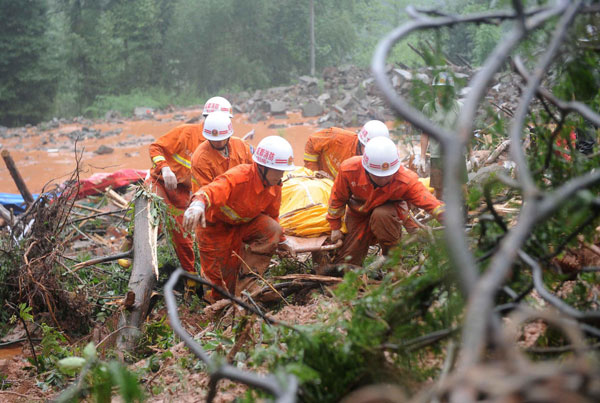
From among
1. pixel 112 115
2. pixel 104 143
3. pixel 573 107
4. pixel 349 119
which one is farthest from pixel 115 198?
pixel 112 115

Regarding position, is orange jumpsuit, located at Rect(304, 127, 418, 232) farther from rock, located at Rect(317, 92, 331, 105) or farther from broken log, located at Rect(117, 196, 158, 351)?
rock, located at Rect(317, 92, 331, 105)

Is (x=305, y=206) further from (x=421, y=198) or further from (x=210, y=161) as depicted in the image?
(x=421, y=198)

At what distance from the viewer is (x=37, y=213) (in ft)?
17.7

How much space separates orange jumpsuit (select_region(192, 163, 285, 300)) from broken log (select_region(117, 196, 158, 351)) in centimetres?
53

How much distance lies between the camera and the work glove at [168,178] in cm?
626

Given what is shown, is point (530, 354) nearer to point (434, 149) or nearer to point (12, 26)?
point (434, 149)

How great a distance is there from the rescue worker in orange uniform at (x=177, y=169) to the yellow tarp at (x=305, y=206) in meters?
1.24

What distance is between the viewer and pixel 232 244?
18.4 feet

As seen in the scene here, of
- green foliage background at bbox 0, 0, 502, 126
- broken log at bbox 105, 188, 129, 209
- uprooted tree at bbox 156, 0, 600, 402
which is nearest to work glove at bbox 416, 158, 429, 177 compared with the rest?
broken log at bbox 105, 188, 129, 209

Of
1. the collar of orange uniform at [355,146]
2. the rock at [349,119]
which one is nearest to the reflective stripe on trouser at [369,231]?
the collar of orange uniform at [355,146]

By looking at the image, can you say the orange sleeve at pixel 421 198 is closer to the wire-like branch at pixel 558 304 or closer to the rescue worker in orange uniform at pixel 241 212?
the rescue worker in orange uniform at pixel 241 212

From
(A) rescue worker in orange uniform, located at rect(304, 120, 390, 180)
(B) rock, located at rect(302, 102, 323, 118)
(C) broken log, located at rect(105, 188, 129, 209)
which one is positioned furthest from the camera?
(B) rock, located at rect(302, 102, 323, 118)

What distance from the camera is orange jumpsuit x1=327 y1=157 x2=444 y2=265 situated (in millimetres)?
5090

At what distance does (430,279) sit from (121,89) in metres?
35.1
